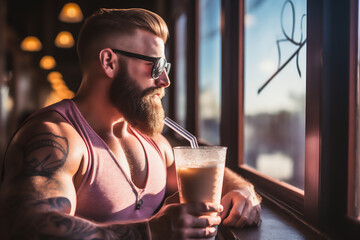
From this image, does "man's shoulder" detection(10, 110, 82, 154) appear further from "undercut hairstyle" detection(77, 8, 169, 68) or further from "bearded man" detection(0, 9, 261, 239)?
"undercut hairstyle" detection(77, 8, 169, 68)

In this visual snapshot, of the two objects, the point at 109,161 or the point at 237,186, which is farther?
the point at 237,186

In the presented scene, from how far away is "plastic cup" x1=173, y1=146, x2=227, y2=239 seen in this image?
111 cm

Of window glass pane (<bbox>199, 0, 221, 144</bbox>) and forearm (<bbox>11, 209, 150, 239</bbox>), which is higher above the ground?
window glass pane (<bbox>199, 0, 221, 144</bbox>)

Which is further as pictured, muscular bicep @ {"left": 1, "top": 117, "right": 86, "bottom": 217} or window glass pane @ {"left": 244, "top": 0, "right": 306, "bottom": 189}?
window glass pane @ {"left": 244, "top": 0, "right": 306, "bottom": 189}

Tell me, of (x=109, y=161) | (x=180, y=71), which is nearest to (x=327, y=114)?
(x=109, y=161)

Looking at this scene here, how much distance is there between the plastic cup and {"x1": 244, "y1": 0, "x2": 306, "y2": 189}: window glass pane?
61cm

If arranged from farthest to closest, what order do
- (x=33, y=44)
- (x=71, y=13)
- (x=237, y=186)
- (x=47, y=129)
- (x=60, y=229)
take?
(x=33, y=44)
(x=71, y=13)
(x=237, y=186)
(x=47, y=129)
(x=60, y=229)

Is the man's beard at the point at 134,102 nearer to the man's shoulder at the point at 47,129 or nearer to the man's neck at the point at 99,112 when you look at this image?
the man's neck at the point at 99,112

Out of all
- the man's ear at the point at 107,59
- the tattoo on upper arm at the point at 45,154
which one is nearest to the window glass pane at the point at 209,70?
the man's ear at the point at 107,59

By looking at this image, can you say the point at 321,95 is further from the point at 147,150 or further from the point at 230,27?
the point at 230,27

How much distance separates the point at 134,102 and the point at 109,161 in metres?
0.33

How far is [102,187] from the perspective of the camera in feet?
4.28

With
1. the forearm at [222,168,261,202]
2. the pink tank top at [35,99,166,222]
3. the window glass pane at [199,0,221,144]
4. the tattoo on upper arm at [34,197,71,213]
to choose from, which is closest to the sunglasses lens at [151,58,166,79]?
the pink tank top at [35,99,166,222]

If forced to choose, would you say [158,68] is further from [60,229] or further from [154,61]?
[60,229]
